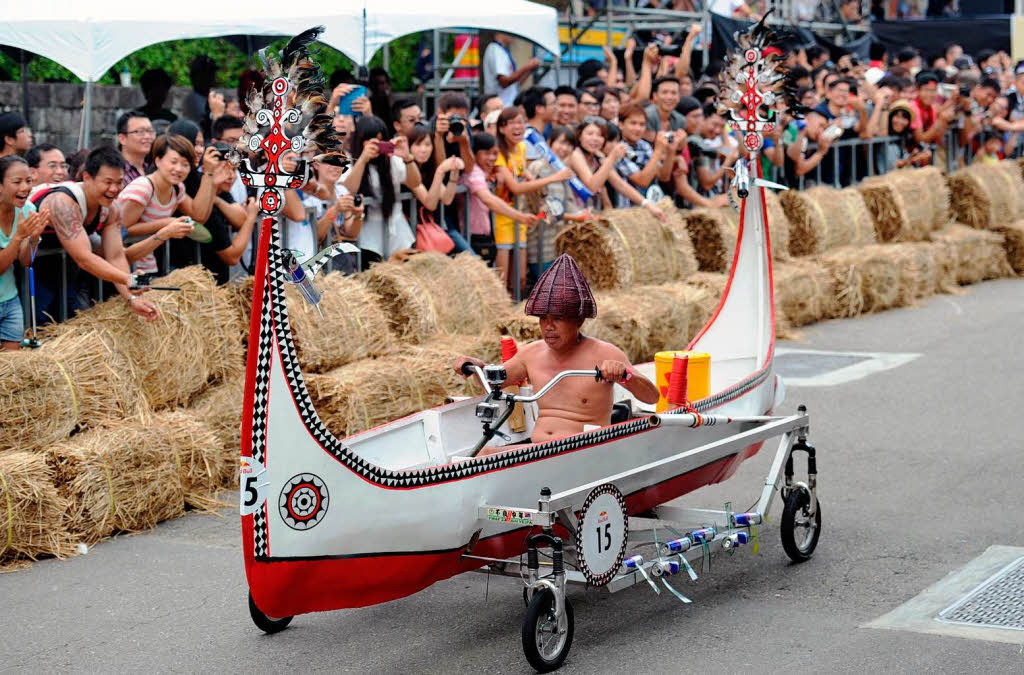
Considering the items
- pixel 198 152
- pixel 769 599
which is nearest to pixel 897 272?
pixel 198 152

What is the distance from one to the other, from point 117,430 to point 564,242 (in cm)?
572

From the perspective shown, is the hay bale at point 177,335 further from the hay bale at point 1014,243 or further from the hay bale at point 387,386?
the hay bale at point 1014,243

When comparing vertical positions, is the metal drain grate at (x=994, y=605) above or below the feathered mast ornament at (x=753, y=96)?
below

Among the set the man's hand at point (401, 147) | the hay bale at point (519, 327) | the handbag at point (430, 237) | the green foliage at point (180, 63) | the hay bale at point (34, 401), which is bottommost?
the hay bale at point (34, 401)

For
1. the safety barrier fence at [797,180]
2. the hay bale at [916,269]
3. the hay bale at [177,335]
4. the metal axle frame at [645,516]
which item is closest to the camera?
the metal axle frame at [645,516]

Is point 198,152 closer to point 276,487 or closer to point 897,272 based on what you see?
point 276,487

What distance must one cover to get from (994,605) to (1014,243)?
12704 millimetres

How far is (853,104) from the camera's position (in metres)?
17.5

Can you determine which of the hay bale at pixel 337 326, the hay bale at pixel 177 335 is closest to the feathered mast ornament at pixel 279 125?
the hay bale at pixel 177 335

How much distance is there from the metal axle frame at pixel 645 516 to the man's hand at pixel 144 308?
283 cm

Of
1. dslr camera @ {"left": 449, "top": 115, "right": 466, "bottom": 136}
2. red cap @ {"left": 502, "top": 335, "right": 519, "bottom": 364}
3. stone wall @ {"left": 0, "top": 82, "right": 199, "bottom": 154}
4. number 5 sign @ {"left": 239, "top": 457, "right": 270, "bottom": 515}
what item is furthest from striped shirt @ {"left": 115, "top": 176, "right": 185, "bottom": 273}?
stone wall @ {"left": 0, "top": 82, "right": 199, "bottom": 154}

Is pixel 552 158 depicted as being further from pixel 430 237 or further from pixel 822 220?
pixel 822 220

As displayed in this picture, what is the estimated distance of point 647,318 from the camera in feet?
38.0

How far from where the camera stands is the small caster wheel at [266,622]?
5.86 metres
